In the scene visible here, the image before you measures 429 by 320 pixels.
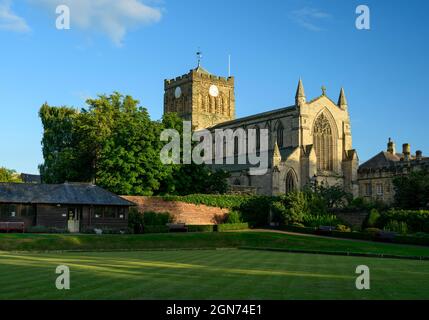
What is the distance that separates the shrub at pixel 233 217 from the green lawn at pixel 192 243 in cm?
1320

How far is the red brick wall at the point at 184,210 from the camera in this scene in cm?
5028

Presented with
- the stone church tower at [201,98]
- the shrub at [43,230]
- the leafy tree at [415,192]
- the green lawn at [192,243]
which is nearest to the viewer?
the green lawn at [192,243]

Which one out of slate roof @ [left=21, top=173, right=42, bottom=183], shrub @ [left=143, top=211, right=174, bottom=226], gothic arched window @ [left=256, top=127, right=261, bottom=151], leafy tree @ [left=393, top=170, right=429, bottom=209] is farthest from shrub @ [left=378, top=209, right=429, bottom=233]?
slate roof @ [left=21, top=173, right=42, bottom=183]

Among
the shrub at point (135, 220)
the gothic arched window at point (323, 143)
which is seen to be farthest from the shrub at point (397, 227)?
the gothic arched window at point (323, 143)

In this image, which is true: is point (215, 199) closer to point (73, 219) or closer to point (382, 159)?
point (73, 219)

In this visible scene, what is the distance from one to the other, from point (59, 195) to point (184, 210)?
39.2ft

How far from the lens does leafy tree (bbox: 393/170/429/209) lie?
153 ft

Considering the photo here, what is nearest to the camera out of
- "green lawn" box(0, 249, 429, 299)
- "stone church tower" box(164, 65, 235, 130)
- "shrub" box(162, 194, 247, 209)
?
"green lawn" box(0, 249, 429, 299)

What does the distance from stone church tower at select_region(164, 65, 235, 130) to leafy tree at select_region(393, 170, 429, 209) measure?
1964 inches

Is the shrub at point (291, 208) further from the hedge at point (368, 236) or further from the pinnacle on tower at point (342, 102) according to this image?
the pinnacle on tower at point (342, 102)

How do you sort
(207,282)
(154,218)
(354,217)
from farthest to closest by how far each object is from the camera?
(354,217) < (154,218) < (207,282)

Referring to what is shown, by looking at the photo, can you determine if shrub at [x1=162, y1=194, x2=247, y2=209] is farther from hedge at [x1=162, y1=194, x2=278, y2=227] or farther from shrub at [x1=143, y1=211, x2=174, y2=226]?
shrub at [x1=143, y1=211, x2=174, y2=226]

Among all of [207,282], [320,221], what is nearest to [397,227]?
[320,221]

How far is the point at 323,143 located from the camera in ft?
247
